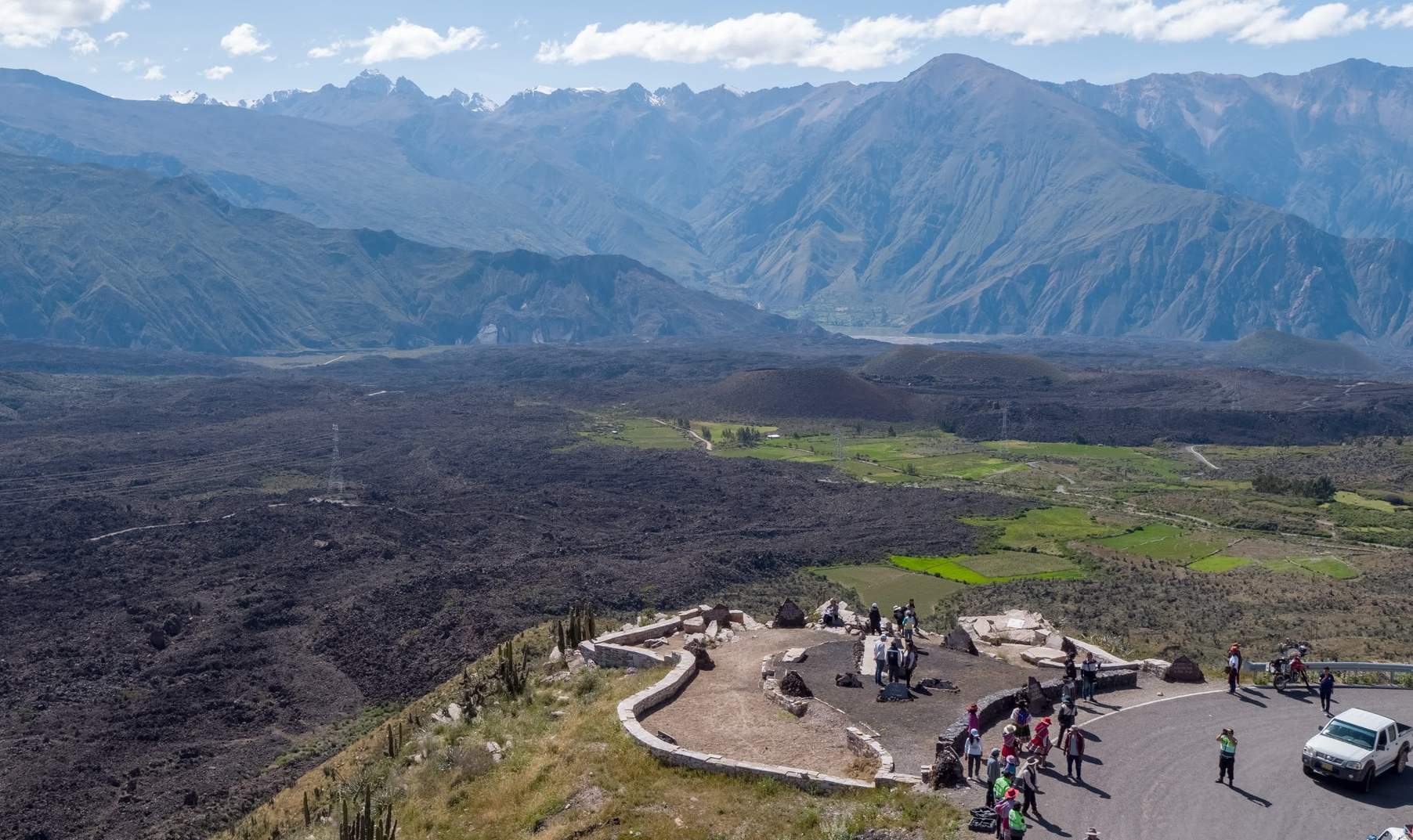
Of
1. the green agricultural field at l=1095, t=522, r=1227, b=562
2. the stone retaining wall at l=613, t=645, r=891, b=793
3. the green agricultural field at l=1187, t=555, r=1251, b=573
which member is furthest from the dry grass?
the green agricultural field at l=1095, t=522, r=1227, b=562

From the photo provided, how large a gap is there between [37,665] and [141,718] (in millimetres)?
9186

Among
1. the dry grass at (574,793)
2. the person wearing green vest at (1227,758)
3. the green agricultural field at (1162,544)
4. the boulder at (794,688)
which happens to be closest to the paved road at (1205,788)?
the person wearing green vest at (1227,758)

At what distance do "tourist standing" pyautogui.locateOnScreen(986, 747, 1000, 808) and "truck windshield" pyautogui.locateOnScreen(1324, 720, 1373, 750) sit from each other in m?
7.01

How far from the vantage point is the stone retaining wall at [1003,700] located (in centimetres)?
2473

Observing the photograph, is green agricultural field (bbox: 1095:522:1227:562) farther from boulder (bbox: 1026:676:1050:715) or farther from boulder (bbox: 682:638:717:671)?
boulder (bbox: 1026:676:1050:715)

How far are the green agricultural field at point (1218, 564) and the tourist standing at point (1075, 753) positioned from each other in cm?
4688

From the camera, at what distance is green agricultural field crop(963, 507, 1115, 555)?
75688mm

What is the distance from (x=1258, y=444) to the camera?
127m

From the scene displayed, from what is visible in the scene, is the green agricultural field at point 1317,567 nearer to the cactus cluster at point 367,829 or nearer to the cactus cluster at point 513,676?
the cactus cluster at point 513,676

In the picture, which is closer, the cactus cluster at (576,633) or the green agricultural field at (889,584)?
the cactus cluster at (576,633)

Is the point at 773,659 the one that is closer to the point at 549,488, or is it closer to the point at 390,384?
the point at 549,488

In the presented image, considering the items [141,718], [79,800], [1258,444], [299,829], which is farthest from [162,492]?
[1258,444]

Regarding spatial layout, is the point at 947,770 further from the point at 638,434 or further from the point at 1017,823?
the point at 638,434

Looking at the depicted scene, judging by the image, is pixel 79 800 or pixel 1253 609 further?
pixel 1253 609
